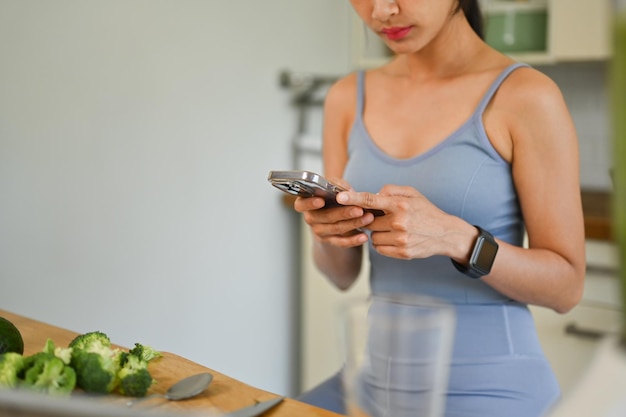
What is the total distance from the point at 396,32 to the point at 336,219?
0.32 metres

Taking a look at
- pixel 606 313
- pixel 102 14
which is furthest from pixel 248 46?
pixel 606 313

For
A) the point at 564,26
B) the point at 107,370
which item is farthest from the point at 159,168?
the point at 107,370

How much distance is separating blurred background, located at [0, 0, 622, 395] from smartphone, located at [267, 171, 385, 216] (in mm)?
582

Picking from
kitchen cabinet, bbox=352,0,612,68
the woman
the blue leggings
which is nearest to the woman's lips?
the woman

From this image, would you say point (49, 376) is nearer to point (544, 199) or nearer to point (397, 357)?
point (397, 357)

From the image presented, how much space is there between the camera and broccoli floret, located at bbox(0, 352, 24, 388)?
28.7 inches

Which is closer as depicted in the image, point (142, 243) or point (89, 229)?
point (89, 229)

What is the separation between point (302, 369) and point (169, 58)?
1.16m

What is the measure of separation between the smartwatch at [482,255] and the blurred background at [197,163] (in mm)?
508

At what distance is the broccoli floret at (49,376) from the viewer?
2.37 feet

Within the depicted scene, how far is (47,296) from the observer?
Answer: 6.32 ft

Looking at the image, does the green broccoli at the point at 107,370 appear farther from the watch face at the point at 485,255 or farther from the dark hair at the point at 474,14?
the dark hair at the point at 474,14

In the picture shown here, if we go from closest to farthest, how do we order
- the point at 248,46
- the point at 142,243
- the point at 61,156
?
the point at 61,156 < the point at 142,243 < the point at 248,46

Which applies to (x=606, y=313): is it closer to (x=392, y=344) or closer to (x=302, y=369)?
(x=302, y=369)
